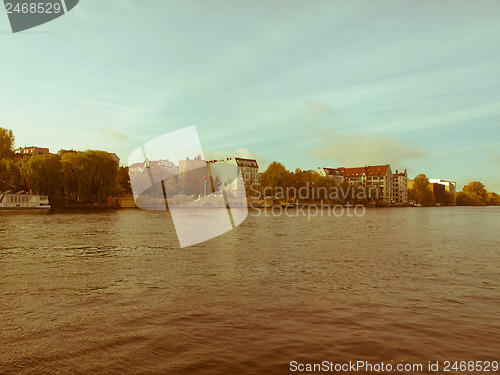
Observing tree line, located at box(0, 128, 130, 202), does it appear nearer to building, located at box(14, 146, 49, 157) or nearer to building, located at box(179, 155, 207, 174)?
building, located at box(14, 146, 49, 157)

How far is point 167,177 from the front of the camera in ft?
503

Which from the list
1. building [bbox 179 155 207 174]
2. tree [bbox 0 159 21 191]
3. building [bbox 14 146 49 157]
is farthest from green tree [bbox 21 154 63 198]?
building [bbox 179 155 207 174]

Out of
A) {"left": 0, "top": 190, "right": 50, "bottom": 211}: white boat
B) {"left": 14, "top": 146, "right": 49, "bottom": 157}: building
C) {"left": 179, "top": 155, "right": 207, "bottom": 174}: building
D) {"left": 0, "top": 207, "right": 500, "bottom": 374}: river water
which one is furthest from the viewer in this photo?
{"left": 179, "top": 155, "right": 207, "bottom": 174}: building

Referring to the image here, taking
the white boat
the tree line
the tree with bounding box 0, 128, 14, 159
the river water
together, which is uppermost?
the tree with bounding box 0, 128, 14, 159

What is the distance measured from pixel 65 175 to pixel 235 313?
268ft

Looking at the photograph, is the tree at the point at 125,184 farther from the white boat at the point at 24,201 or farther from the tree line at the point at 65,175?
the white boat at the point at 24,201

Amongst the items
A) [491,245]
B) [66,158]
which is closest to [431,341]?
[491,245]

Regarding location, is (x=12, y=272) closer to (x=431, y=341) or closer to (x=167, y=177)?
(x=431, y=341)

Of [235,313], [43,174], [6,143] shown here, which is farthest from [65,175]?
[235,313]

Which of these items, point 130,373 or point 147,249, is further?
point 147,249

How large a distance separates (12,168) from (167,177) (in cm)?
7235

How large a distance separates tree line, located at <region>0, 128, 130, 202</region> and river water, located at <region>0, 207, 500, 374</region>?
65636 millimetres

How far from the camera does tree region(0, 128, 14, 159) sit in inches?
3732

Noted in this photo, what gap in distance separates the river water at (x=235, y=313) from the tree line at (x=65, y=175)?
65636 millimetres
